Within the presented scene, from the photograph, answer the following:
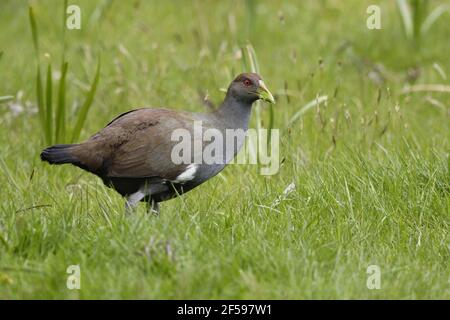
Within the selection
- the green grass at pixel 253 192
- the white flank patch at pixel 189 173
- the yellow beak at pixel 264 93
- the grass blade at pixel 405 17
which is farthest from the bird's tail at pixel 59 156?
the grass blade at pixel 405 17

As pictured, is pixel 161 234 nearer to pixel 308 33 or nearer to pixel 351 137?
pixel 351 137

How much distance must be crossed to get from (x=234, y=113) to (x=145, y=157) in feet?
2.27

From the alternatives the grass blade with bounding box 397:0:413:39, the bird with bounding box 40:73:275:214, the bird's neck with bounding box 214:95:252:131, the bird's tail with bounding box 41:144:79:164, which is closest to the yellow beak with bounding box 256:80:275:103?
the bird's neck with bounding box 214:95:252:131

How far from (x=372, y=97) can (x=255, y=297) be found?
3.89 metres

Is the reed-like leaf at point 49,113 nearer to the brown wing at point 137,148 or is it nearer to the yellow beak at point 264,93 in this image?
the brown wing at point 137,148

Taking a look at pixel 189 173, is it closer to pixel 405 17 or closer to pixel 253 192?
pixel 253 192

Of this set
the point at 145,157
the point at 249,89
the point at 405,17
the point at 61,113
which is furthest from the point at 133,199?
the point at 405,17

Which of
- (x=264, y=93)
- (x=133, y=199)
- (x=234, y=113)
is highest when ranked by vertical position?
(x=264, y=93)

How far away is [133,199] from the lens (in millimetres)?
4984

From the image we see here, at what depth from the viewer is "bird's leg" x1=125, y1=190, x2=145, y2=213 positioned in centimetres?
489

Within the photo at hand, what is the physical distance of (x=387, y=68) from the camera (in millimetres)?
8398

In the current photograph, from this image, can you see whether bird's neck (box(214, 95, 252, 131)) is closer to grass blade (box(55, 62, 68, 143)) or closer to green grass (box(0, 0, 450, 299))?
green grass (box(0, 0, 450, 299))

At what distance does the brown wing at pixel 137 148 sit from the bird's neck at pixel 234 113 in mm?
294
